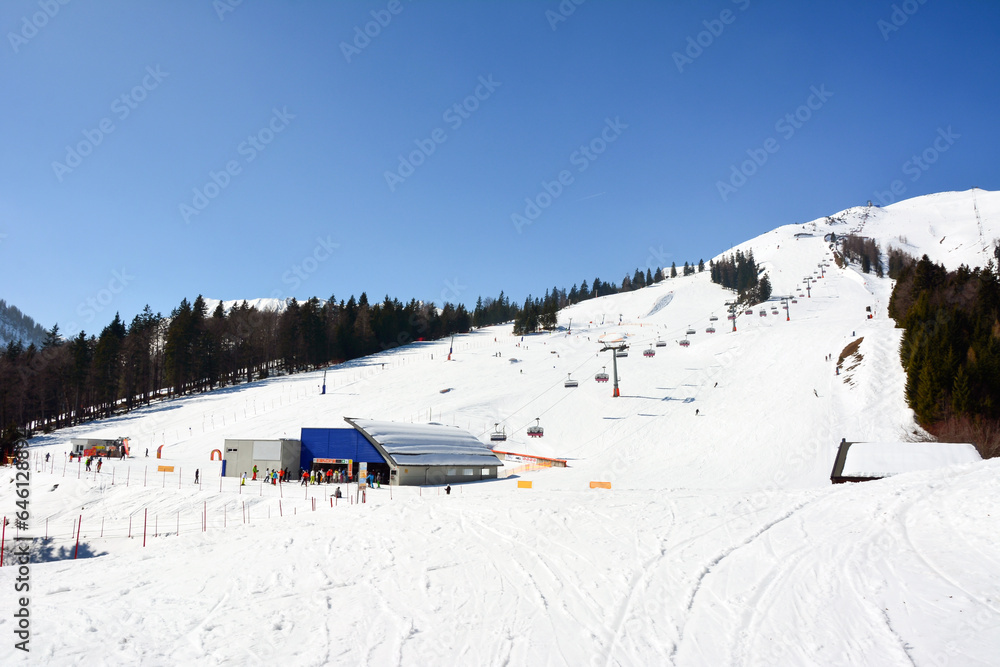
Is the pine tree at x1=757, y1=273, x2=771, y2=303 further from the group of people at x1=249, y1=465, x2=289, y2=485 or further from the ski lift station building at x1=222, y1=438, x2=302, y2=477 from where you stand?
the group of people at x1=249, y1=465, x2=289, y2=485

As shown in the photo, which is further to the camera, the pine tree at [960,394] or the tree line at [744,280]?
the tree line at [744,280]

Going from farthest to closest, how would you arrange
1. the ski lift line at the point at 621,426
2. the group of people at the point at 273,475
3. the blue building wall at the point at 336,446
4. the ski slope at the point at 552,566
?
the ski lift line at the point at 621,426 < the blue building wall at the point at 336,446 < the group of people at the point at 273,475 < the ski slope at the point at 552,566

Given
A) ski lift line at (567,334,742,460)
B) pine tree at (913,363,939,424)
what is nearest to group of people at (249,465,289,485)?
ski lift line at (567,334,742,460)

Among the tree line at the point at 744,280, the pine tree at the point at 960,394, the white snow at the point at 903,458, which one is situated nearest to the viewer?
the white snow at the point at 903,458

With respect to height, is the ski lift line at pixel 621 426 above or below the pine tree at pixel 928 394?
below

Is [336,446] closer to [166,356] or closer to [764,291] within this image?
[166,356]

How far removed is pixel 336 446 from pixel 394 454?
15.2 feet

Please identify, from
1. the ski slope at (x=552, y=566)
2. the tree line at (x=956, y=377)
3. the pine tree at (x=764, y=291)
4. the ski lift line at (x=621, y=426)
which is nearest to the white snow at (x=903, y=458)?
the ski slope at (x=552, y=566)

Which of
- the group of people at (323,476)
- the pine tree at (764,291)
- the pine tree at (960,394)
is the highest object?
the pine tree at (764,291)

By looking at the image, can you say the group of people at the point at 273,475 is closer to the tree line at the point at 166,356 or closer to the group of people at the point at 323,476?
the group of people at the point at 323,476

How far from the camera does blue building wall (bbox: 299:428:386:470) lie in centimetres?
3578

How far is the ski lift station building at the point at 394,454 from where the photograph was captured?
115 ft

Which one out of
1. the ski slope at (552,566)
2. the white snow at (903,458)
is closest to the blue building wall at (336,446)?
the ski slope at (552,566)

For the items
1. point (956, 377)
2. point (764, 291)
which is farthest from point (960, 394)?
point (764, 291)
